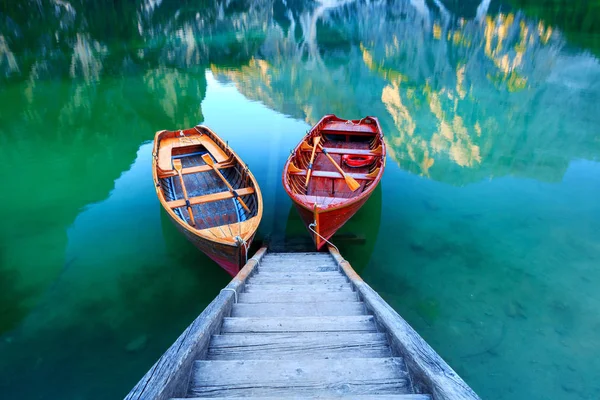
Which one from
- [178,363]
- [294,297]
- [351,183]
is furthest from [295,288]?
[351,183]

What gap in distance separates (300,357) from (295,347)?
0.14 m

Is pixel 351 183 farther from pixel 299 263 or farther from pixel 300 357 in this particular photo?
pixel 300 357

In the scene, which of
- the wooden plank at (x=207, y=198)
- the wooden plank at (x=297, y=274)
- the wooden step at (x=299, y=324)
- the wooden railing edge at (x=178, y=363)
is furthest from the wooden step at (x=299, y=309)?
the wooden plank at (x=207, y=198)

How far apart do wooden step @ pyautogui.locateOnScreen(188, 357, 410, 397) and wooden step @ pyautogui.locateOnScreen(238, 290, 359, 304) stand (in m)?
1.97

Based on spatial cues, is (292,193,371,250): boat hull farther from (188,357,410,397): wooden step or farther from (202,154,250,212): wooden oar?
(188,357,410,397): wooden step

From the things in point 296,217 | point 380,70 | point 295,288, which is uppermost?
point 295,288

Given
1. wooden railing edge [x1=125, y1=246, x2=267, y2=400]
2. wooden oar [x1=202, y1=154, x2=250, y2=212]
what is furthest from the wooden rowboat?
wooden railing edge [x1=125, y1=246, x2=267, y2=400]

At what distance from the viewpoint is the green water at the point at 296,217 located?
244 inches

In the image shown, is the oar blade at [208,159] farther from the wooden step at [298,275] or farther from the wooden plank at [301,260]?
the wooden step at [298,275]

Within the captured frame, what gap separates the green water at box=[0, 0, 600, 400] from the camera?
20.3 feet

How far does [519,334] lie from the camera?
252 inches

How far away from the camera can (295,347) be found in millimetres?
3207

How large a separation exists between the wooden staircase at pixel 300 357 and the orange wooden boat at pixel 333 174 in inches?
116

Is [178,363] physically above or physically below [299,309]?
above
